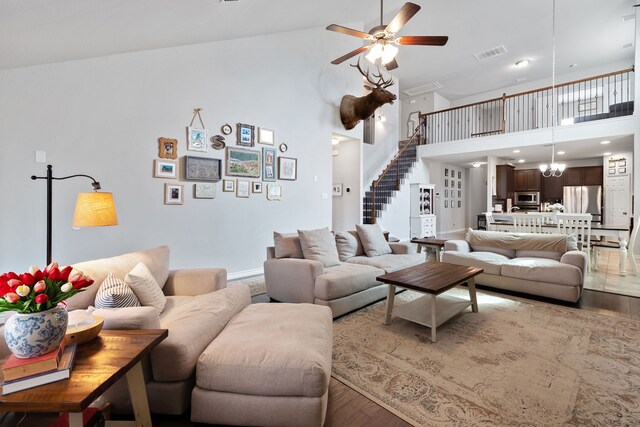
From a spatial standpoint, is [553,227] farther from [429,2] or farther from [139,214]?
[139,214]

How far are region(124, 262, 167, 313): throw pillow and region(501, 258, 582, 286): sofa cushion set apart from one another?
3.76 m

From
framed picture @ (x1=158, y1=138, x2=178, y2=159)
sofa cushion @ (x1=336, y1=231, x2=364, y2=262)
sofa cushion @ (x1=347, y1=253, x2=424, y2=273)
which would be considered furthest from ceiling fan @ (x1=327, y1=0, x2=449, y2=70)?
sofa cushion @ (x1=347, y1=253, x2=424, y2=273)

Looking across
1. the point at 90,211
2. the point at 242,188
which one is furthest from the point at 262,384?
the point at 242,188

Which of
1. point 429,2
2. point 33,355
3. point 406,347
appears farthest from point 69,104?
point 429,2

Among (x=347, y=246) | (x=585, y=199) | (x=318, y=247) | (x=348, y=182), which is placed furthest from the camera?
(x=585, y=199)

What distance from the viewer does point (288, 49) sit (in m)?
5.19

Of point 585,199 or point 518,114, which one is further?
point 585,199

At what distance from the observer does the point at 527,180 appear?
1025 cm

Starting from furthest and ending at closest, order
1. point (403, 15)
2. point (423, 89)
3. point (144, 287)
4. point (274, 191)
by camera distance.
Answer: point (423, 89)
point (274, 191)
point (403, 15)
point (144, 287)

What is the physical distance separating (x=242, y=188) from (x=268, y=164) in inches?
24.6

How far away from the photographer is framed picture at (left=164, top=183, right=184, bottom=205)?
3873 mm

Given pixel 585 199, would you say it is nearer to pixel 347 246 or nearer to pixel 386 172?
pixel 386 172

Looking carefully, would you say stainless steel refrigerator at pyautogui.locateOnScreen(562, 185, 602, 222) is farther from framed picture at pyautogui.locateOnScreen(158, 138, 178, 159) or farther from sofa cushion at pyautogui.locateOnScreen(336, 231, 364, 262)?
framed picture at pyautogui.locateOnScreen(158, 138, 178, 159)

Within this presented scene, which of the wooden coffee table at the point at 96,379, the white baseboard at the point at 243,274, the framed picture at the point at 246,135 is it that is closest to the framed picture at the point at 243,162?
the framed picture at the point at 246,135
